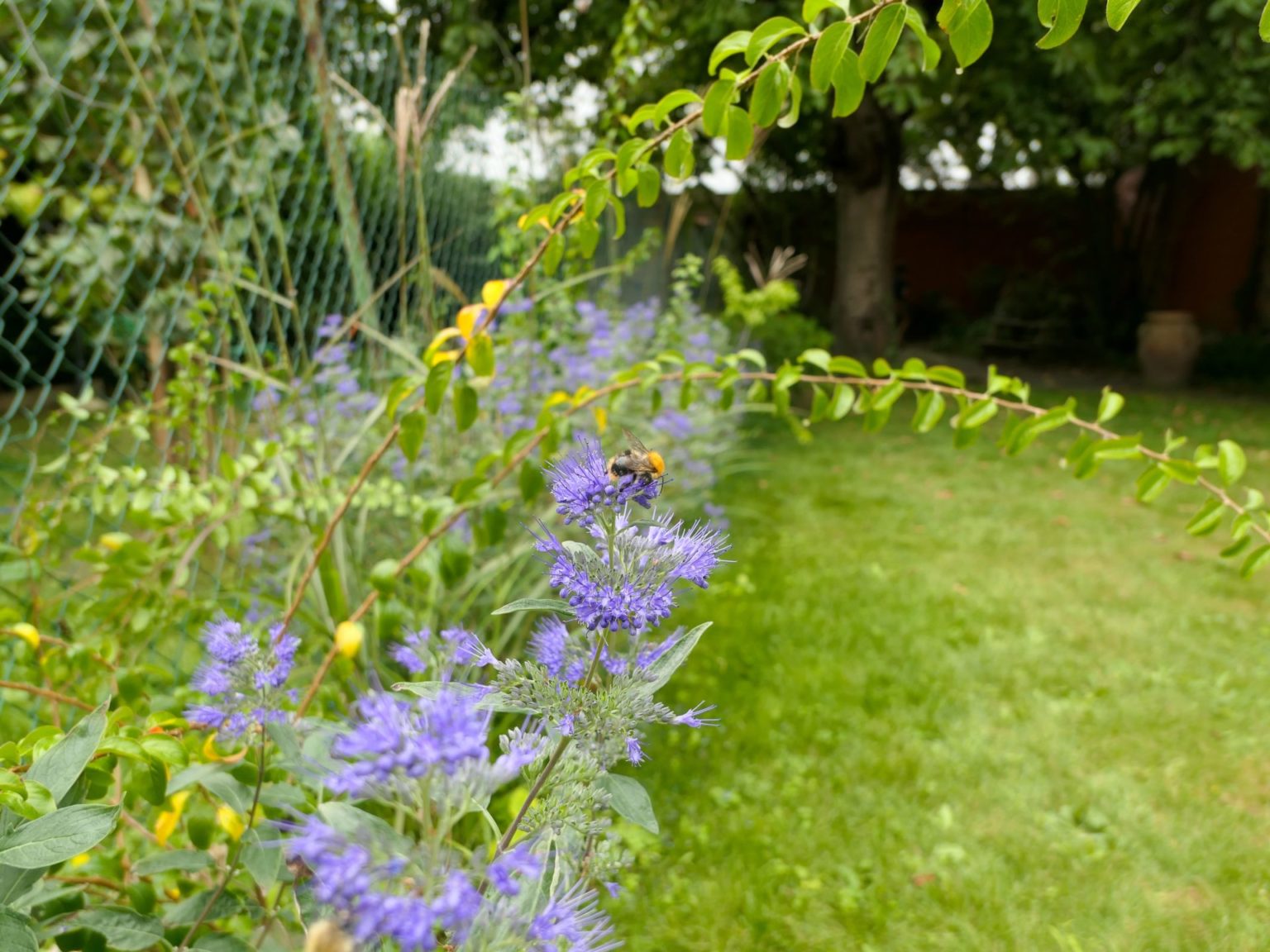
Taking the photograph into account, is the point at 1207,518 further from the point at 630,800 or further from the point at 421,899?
the point at 421,899

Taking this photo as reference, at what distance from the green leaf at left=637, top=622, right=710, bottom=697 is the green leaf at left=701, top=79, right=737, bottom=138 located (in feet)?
1.96

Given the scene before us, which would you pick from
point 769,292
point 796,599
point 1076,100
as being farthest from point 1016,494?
point 1076,100

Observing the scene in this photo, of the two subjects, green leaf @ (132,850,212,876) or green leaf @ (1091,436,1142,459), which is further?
green leaf @ (1091,436,1142,459)

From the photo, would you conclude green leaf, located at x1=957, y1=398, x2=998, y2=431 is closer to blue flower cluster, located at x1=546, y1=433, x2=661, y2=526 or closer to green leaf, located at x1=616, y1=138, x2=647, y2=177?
green leaf, located at x1=616, y1=138, x2=647, y2=177

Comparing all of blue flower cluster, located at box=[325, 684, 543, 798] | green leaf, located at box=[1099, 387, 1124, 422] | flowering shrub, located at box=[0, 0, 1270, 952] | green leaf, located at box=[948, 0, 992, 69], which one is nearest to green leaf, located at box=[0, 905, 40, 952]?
flowering shrub, located at box=[0, 0, 1270, 952]

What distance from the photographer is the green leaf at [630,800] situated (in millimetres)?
592

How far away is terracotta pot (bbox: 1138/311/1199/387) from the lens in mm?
8633

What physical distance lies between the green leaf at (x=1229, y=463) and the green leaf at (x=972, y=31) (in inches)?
28.1

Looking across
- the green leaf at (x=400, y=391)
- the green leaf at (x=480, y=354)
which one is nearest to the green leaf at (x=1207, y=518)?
the green leaf at (x=480, y=354)

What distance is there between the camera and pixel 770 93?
88 cm

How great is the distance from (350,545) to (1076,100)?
7733mm

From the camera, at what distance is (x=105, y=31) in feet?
7.33

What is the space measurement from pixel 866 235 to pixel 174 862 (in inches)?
329

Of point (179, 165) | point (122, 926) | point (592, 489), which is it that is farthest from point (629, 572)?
point (179, 165)
